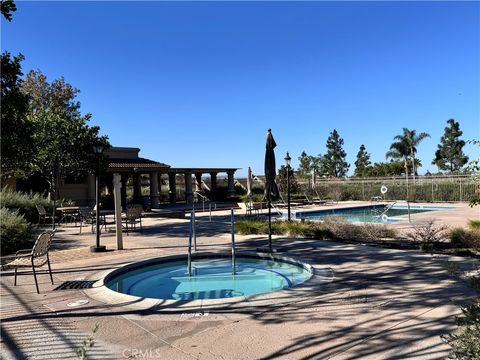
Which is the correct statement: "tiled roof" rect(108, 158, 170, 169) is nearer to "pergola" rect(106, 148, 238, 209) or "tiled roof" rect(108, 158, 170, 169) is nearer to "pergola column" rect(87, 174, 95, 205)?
"pergola" rect(106, 148, 238, 209)

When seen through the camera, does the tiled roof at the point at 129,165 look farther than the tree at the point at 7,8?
Yes

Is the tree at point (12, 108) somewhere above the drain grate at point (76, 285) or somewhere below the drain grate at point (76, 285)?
above

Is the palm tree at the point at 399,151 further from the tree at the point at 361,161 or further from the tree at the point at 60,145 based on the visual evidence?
the tree at the point at 60,145

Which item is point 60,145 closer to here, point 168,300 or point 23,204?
point 23,204

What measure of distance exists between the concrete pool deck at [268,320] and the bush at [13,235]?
3.18m

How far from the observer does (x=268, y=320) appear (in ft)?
13.7

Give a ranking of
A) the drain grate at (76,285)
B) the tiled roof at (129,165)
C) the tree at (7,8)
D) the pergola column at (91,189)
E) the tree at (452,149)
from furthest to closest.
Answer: the tree at (452,149)
the pergola column at (91,189)
the tiled roof at (129,165)
the tree at (7,8)
the drain grate at (76,285)

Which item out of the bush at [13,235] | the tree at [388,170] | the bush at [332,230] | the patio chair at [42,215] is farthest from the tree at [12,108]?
the tree at [388,170]

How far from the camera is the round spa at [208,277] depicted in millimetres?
6508

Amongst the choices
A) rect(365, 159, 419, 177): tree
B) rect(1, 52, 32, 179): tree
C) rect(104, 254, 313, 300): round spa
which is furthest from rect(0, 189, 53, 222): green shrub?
rect(365, 159, 419, 177): tree

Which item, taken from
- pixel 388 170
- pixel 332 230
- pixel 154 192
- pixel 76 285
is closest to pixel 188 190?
pixel 154 192

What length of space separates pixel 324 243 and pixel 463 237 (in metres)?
3.07

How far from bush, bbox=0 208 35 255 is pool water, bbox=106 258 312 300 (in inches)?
169

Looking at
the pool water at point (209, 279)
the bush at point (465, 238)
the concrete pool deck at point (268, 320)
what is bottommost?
the pool water at point (209, 279)
